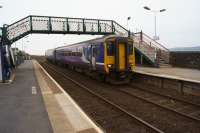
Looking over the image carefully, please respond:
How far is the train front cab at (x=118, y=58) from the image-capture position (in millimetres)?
18172

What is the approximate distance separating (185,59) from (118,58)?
9.86 meters

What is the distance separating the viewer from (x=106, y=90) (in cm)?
1711

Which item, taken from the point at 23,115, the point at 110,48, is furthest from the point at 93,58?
the point at 23,115

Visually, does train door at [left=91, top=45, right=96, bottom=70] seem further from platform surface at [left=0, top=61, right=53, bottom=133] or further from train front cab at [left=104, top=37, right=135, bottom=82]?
platform surface at [left=0, top=61, right=53, bottom=133]

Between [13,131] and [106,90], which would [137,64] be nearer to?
[106,90]

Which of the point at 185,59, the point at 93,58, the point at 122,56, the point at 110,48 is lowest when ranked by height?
the point at 185,59

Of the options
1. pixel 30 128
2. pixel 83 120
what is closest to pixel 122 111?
pixel 83 120

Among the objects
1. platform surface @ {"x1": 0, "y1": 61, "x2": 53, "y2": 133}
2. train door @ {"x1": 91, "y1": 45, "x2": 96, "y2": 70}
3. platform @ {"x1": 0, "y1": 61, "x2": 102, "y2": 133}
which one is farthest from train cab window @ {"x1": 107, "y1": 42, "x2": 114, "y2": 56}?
platform surface @ {"x1": 0, "y1": 61, "x2": 53, "y2": 133}

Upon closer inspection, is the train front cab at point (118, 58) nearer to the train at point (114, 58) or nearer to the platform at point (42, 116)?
the train at point (114, 58)

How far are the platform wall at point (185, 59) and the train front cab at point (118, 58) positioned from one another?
7.36 meters

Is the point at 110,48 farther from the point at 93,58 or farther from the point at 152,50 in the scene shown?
the point at 152,50

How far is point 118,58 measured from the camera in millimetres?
18281

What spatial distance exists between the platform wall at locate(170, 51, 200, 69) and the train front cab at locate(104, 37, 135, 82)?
7.36 metres

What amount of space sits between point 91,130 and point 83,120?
1.12 m
